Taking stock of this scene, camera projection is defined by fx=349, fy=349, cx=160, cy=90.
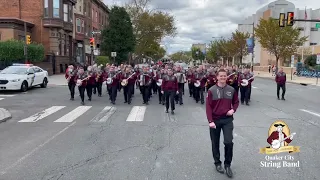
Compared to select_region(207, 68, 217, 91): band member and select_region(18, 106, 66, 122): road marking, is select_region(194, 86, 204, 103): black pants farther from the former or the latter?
select_region(18, 106, 66, 122): road marking

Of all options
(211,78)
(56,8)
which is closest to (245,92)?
(211,78)

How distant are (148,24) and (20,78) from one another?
37145 millimetres

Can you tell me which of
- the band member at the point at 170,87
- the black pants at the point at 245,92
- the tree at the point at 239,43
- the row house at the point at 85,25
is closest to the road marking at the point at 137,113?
the band member at the point at 170,87

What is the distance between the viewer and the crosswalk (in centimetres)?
1120

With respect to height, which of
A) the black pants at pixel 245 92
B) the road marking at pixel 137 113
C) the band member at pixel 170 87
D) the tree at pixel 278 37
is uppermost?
the tree at pixel 278 37

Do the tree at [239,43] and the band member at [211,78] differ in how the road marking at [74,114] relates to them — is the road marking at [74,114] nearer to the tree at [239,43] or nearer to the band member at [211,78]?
the band member at [211,78]

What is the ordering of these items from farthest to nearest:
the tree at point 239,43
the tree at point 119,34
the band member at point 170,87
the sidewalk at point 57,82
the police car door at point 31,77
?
the tree at point 239,43, the tree at point 119,34, the sidewalk at point 57,82, the police car door at point 31,77, the band member at point 170,87

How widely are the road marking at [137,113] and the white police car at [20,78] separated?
8611 mm

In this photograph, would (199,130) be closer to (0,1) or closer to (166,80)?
(166,80)

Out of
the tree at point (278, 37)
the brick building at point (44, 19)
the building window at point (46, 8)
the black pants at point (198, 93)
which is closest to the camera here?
the black pants at point (198, 93)

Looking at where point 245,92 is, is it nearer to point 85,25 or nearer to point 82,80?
point 82,80

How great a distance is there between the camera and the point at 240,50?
6544cm

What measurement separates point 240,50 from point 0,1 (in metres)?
42.8

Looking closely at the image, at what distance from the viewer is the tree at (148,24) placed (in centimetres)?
5525
